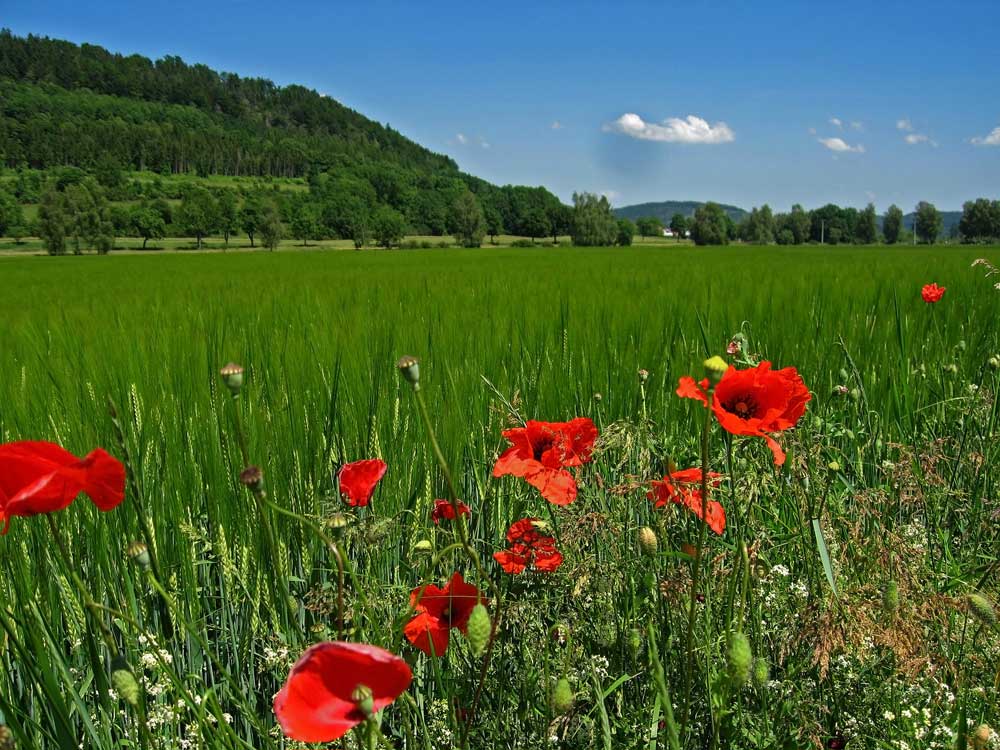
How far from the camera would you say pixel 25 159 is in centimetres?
7850

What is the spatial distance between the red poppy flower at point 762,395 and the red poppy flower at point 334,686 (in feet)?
1.46

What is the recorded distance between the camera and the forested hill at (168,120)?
3278 inches

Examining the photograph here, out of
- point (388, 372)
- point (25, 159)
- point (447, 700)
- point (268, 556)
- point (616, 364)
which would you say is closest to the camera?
point (447, 700)

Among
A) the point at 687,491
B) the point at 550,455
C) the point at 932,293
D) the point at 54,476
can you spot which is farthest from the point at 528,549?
the point at 932,293

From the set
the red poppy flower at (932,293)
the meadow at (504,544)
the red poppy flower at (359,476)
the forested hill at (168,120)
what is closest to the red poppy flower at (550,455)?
the meadow at (504,544)

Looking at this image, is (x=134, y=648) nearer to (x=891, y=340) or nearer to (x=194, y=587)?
(x=194, y=587)

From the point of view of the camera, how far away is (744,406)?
78 cm

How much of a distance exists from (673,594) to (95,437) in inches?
51.9

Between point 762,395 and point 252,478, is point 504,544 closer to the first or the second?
point 762,395

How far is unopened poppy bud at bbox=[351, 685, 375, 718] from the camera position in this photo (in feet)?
1.27

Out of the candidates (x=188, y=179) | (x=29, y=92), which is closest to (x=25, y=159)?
(x=188, y=179)

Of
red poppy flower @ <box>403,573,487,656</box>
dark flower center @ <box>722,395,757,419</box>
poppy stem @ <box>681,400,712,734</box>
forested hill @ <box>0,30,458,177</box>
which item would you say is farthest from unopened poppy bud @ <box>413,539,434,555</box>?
forested hill @ <box>0,30,458,177</box>

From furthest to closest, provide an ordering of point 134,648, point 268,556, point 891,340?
1. point 891,340
2. point 268,556
3. point 134,648

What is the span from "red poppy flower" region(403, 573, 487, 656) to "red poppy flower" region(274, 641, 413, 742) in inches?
10.5
